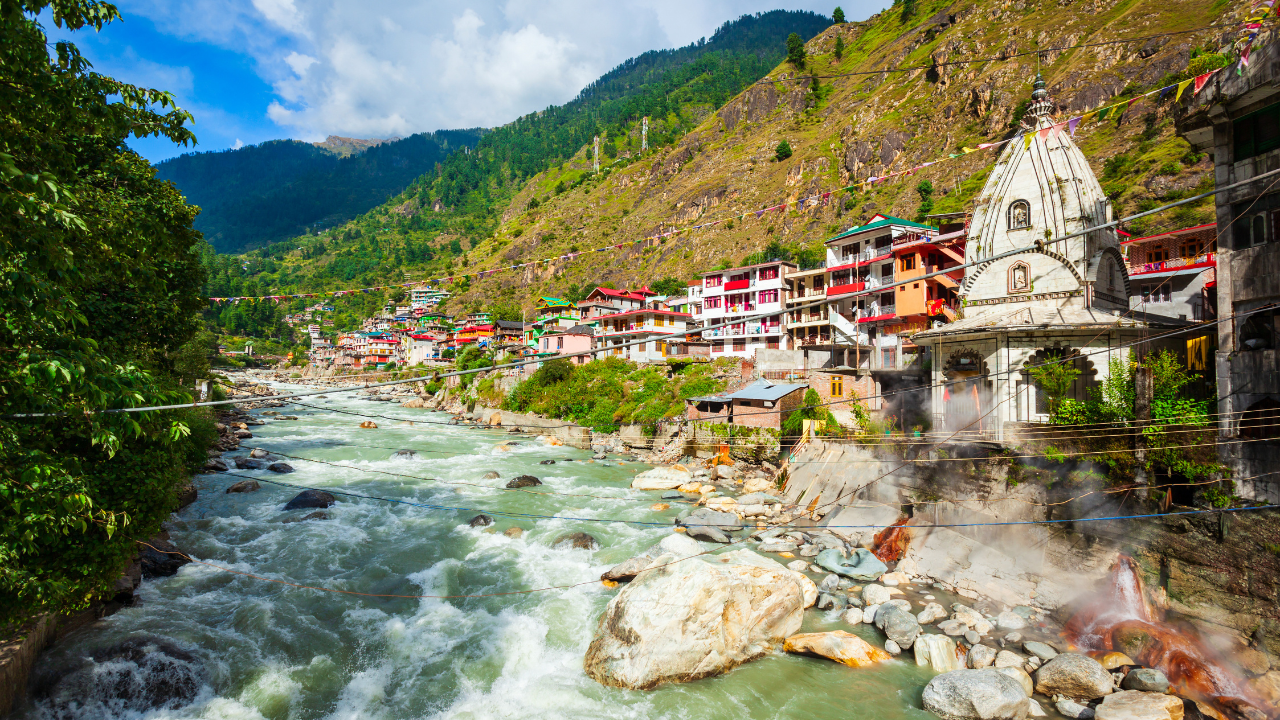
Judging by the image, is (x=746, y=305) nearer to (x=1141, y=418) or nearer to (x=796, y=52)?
(x=1141, y=418)

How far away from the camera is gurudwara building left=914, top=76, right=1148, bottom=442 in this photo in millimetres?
14402

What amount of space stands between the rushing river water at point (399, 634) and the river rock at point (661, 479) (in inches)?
122

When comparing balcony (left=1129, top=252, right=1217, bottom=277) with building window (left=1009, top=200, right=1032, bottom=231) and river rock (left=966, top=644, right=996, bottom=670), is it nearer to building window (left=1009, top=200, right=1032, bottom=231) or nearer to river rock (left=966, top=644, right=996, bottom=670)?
building window (left=1009, top=200, right=1032, bottom=231)

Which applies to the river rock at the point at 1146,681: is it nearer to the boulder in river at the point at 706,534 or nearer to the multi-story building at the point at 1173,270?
the boulder in river at the point at 706,534

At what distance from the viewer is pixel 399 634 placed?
11.5 meters

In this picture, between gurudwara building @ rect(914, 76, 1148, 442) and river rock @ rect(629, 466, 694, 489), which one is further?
river rock @ rect(629, 466, 694, 489)

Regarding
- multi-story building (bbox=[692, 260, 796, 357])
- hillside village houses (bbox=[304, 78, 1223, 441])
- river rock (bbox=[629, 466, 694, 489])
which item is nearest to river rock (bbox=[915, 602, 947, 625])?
hillside village houses (bbox=[304, 78, 1223, 441])

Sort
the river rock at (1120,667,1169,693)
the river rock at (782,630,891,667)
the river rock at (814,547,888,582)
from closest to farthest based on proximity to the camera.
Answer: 1. the river rock at (1120,667,1169,693)
2. the river rock at (782,630,891,667)
3. the river rock at (814,547,888,582)

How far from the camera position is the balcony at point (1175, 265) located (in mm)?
24520

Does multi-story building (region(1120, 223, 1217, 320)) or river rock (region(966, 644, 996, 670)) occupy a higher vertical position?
multi-story building (region(1120, 223, 1217, 320))

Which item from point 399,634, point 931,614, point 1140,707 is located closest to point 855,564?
point 931,614

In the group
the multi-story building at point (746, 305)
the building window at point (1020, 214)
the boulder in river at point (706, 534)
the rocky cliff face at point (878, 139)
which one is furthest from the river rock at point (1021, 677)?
the rocky cliff face at point (878, 139)

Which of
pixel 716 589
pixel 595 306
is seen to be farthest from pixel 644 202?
pixel 716 589

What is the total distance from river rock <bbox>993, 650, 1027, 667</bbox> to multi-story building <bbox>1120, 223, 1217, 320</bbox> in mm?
16823
